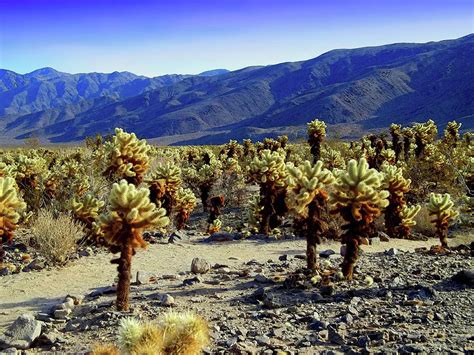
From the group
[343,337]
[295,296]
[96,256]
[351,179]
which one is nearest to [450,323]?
[343,337]

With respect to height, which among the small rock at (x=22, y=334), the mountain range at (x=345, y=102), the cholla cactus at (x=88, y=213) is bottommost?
the small rock at (x=22, y=334)

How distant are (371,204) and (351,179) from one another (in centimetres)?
60

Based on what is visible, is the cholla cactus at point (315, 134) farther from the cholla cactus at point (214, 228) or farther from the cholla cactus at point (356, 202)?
the cholla cactus at point (356, 202)

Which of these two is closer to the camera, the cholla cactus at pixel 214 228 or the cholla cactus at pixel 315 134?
the cholla cactus at pixel 214 228

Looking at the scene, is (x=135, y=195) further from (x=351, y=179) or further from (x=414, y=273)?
(x=414, y=273)

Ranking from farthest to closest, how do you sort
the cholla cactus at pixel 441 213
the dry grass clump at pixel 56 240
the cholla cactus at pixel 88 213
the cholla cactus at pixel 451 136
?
the cholla cactus at pixel 451 136
the cholla cactus at pixel 88 213
the cholla cactus at pixel 441 213
the dry grass clump at pixel 56 240

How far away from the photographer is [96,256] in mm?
12633

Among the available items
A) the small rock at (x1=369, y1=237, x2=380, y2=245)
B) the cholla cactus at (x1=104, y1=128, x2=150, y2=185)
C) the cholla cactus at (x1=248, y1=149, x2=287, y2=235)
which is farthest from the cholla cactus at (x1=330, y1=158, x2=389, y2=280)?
the cholla cactus at (x1=104, y1=128, x2=150, y2=185)

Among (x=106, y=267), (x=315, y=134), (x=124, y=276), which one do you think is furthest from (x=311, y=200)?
(x=315, y=134)

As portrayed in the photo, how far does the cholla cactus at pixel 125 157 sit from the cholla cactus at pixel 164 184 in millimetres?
1169

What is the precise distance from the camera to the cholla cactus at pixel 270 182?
14911 millimetres

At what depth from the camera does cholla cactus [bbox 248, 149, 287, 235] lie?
14.9 metres

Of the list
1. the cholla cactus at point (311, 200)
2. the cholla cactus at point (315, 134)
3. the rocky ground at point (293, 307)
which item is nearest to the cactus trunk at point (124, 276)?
the rocky ground at point (293, 307)

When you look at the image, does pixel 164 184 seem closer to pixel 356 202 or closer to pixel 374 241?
pixel 374 241
